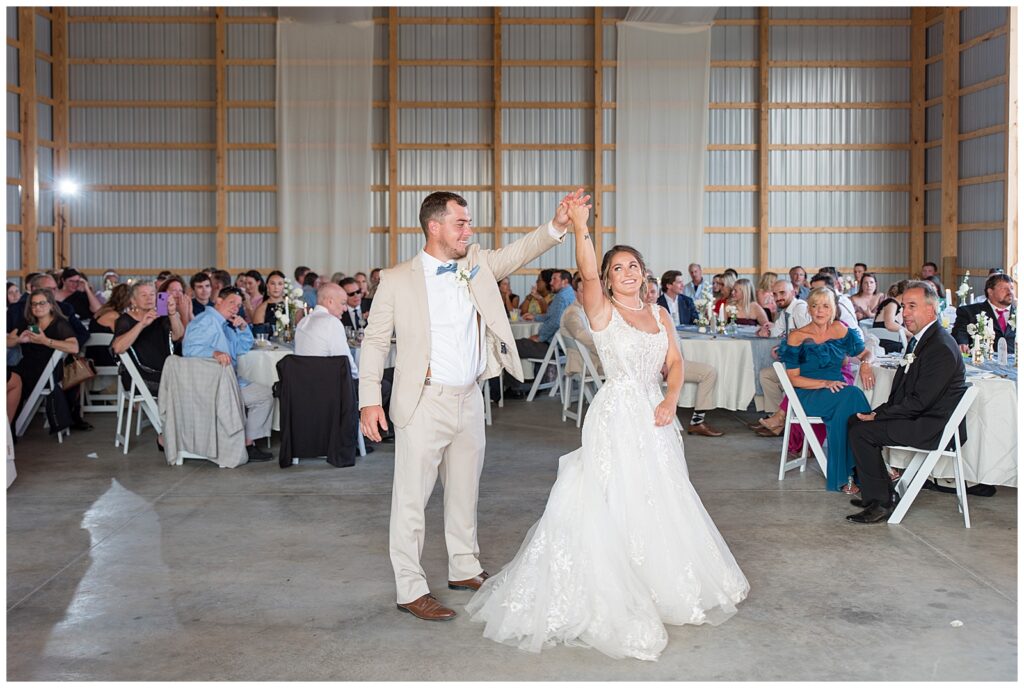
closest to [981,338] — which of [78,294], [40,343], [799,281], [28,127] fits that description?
[40,343]

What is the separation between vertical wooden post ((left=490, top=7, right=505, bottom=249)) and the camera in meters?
16.5

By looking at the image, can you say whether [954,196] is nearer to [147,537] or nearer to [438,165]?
[438,165]

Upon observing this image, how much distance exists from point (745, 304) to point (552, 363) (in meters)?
2.00

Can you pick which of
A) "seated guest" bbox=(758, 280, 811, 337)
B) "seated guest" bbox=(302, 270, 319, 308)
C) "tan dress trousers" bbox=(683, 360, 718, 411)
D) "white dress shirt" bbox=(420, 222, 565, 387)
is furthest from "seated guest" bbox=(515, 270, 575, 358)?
"white dress shirt" bbox=(420, 222, 565, 387)

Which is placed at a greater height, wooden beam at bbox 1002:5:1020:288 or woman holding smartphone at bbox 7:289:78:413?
wooden beam at bbox 1002:5:1020:288

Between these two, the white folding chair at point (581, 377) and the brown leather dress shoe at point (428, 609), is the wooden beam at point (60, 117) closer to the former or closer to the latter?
the white folding chair at point (581, 377)

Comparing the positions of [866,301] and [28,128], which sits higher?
[28,128]

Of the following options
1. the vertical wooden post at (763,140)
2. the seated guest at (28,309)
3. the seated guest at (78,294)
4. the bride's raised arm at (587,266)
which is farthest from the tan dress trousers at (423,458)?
the vertical wooden post at (763,140)

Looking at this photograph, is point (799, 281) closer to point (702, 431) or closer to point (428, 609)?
point (702, 431)

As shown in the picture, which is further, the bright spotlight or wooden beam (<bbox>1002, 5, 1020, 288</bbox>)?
the bright spotlight

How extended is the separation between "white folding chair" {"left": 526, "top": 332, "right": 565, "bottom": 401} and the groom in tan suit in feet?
17.5

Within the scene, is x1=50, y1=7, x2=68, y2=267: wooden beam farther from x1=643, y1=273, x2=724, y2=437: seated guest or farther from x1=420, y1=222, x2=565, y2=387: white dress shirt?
x1=420, y1=222, x2=565, y2=387: white dress shirt

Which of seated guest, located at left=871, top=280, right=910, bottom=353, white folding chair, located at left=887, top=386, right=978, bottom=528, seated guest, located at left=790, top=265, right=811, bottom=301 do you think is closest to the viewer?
white folding chair, located at left=887, top=386, right=978, bottom=528

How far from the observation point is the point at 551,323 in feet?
33.9
